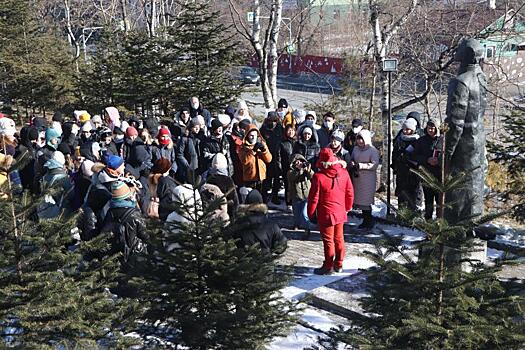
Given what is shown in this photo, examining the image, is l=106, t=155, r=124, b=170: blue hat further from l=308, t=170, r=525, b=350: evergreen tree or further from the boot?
the boot

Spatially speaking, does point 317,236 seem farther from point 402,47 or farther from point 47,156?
point 402,47

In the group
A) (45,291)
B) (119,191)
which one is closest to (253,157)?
(119,191)

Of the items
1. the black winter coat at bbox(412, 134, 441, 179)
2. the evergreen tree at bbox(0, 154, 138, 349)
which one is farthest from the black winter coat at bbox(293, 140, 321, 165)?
the evergreen tree at bbox(0, 154, 138, 349)

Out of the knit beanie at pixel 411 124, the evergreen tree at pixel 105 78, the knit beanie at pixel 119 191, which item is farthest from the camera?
the evergreen tree at pixel 105 78

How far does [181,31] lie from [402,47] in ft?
23.7

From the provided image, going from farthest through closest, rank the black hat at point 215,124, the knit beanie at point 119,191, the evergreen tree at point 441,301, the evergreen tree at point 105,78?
the evergreen tree at point 105,78 → the black hat at point 215,124 → the knit beanie at point 119,191 → the evergreen tree at point 441,301

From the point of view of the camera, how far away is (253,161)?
982 centimetres

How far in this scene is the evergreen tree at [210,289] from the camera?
14.1 feet

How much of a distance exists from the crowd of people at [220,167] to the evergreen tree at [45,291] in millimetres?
1692

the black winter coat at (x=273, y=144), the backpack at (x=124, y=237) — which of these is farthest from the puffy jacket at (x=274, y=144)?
the backpack at (x=124, y=237)

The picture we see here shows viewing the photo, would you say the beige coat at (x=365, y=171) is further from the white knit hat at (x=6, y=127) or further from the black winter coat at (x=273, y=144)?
the white knit hat at (x=6, y=127)

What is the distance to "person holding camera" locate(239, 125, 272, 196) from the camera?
975 centimetres

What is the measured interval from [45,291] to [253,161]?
632 cm

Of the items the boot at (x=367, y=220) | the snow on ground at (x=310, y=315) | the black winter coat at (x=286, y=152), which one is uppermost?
the black winter coat at (x=286, y=152)
